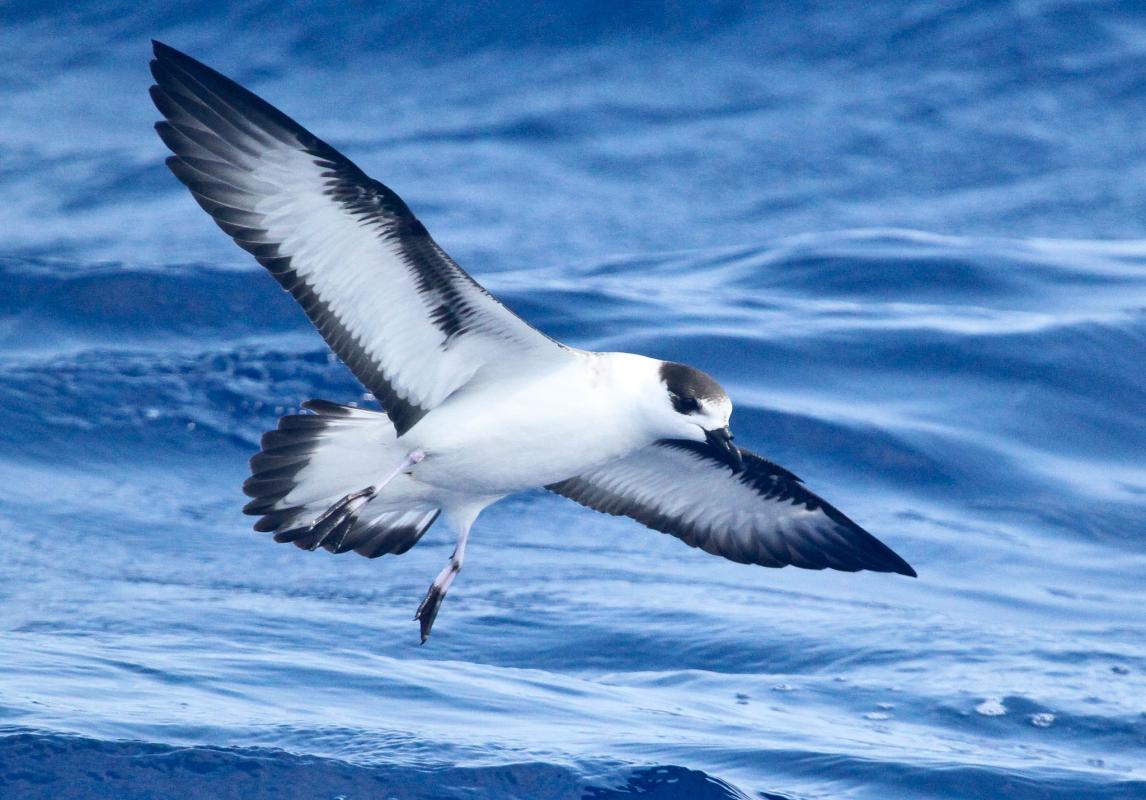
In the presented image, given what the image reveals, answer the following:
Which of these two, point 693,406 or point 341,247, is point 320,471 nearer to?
point 341,247

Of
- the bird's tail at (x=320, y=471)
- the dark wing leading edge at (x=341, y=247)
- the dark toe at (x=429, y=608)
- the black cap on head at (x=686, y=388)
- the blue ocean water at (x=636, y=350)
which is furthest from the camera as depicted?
the blue ocean water at (x=636, y=350)

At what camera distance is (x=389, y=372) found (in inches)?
281

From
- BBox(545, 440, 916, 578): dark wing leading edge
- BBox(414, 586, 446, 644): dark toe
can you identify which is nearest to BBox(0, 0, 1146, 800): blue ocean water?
BBox(414, 586, 446, 644): dark toe

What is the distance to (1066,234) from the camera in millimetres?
16781

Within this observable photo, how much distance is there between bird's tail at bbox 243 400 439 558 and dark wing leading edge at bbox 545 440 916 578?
1111 mm

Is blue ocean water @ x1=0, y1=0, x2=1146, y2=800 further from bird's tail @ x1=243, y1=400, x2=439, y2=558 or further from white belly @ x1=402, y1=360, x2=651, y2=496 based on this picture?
white belly @ x1=402, y1=360, x2=651, y2=496

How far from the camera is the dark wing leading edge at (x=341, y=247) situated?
20.9ft

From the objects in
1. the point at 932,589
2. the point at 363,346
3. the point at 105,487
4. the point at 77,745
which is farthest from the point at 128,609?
the point at 932,589

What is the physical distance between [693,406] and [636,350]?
6008mm

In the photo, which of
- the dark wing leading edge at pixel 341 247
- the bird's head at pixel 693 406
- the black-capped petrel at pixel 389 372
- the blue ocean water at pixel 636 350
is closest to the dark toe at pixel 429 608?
the black-capped petrel at pixel 389 372

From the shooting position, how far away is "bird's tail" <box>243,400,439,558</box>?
716cm

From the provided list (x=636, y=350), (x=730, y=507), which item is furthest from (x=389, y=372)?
(x=636, y=350)

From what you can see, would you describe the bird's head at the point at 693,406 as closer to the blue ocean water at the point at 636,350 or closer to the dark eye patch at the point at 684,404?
the dark eye patch at the point at 684,404

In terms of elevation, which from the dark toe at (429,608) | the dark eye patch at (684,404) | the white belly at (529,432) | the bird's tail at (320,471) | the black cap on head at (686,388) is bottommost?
the dark toe at (429,608)
